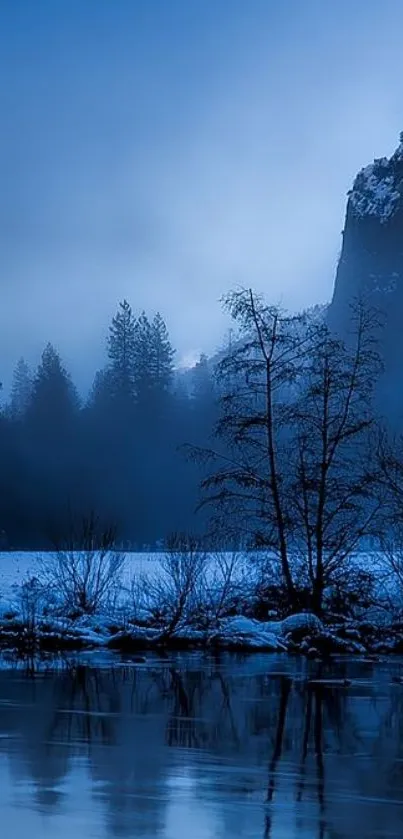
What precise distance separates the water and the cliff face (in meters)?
86.4

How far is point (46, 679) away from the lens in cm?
1697

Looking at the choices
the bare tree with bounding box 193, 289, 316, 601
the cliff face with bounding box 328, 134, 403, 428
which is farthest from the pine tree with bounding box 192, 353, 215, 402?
the bare tree with bounding box 193, 289, 316, 601

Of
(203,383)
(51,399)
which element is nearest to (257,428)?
(51,399)

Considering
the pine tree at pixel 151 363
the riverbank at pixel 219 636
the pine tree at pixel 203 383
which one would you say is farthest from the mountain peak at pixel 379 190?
the riverbank at pixel 219 636

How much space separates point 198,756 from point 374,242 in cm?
11230

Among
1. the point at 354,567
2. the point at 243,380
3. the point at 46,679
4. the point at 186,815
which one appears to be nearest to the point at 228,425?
the point at 243,380

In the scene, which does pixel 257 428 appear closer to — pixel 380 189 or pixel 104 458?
pixel 104 458

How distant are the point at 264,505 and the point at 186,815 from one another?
18734mm

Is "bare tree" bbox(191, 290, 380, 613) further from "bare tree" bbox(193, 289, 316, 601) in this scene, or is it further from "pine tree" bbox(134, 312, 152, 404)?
"pine tree" bbox(134, 312, 152, 404)

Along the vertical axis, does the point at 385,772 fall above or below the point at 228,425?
below

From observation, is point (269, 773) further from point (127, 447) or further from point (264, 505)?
point (127, 447)

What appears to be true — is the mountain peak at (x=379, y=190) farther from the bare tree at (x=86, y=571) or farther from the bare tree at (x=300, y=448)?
Result: the bare tree at (x=86, y=571)

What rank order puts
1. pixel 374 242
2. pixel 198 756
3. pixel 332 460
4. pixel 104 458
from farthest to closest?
pixel 374 242 → pixel 104 458 → pixel 332 460 → pixel 198 756

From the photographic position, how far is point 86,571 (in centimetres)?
2642
